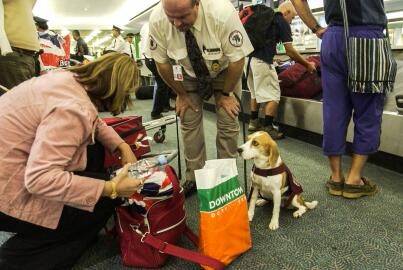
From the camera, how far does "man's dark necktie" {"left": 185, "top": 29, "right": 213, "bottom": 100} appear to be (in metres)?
2.02

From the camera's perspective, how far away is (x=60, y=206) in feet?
4.75

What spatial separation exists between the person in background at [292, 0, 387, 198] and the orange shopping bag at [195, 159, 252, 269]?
952 millimetres

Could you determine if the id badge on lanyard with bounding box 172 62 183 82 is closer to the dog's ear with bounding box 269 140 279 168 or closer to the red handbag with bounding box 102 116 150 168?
the red handbag with bounding box 102 116 150 168

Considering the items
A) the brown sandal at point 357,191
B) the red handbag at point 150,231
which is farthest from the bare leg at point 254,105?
the red handbag at point 150,231

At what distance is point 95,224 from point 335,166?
1592 millimetres

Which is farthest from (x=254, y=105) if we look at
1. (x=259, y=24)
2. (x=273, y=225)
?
(x=273, y=225)

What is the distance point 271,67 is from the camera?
3.70 m

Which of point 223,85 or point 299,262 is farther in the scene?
point 223,85

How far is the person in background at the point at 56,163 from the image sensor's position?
4.11 ft

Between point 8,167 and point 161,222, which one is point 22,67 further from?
point 161,222

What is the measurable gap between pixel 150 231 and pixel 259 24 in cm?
267

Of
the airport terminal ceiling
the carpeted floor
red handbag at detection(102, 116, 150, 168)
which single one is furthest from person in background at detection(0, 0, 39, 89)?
the airport terminal ceiling

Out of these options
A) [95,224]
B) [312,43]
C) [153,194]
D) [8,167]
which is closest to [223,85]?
[153,194]

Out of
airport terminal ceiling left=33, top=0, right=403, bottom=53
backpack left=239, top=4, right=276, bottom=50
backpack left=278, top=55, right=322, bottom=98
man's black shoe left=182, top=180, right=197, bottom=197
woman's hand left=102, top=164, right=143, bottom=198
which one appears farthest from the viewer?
airport terminal ceiling left=33, top=0, right=403, bottom=53
